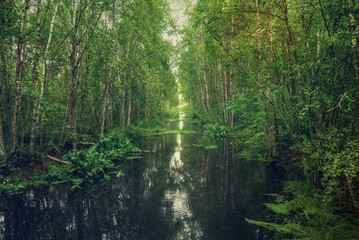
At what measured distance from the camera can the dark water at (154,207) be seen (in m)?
4.30

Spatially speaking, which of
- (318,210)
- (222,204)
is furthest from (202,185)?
(318,210)

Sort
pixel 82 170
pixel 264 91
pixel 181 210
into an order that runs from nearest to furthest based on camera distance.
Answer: pixel 181 210 < pixel 82 170 < pixel 264 91

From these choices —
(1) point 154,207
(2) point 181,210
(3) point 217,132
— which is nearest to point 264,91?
(2) point 181,210

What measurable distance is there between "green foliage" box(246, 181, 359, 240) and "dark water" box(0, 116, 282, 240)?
0.43 meters

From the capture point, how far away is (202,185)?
6.87 meters

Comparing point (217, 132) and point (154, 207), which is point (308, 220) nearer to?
point (154, 207)

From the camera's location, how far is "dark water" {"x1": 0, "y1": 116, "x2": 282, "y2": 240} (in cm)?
430

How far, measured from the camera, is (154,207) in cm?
543

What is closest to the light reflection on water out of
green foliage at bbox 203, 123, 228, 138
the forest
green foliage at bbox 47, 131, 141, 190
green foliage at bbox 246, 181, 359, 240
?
green foliage at bbox 246, 181, 359, 240

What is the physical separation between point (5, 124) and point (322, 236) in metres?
13.6

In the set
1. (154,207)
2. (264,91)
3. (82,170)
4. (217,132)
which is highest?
(264,91)

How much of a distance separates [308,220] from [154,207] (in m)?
3.81

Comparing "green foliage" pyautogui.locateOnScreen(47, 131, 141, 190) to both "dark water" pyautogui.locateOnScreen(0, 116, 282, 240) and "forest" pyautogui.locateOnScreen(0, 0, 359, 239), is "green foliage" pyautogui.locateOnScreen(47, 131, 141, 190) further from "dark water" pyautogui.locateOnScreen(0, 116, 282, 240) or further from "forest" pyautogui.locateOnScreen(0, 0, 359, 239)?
"dark water" pyautogui.locateOnScreen(0, 116, 282, 240)

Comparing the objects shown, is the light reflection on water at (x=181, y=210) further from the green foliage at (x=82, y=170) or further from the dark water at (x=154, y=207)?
the green foliage at (x=82, y=170)
